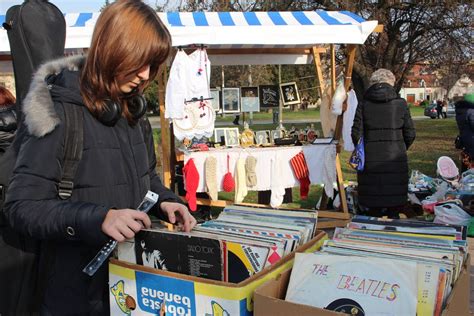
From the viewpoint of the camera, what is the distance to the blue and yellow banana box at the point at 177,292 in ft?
3.62

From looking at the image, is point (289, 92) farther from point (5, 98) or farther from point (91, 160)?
point (91, 160)

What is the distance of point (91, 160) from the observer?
138 cm

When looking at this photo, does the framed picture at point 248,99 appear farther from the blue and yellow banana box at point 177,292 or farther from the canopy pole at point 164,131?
the blue and yellow banana box at point 177,292

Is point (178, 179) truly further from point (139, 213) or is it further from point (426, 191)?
point (139, 213)

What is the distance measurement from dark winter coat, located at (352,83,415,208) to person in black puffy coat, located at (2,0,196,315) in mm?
3885

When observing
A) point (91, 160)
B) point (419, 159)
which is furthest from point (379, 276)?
point (419, 159)

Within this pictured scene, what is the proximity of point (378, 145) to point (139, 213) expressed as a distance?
423 centimetres

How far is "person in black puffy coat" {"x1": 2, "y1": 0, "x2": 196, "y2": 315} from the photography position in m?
1.24

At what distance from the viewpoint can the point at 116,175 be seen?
144 centimetres

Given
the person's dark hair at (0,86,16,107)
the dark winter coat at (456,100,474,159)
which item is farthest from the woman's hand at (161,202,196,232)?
the dark winter coat at (456,100,474,159)

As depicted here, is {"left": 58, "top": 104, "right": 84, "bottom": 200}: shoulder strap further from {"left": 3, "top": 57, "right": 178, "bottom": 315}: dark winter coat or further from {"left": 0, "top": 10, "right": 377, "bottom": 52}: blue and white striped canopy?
{"left": 0, "top": 10, "right": 377, "bottom": 52}: blue and white striped canopy

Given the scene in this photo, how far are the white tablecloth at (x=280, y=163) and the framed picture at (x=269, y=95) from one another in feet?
5.12

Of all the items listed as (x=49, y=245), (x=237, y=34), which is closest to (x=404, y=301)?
(x=49, y=245)

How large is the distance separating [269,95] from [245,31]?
85.3 inches
